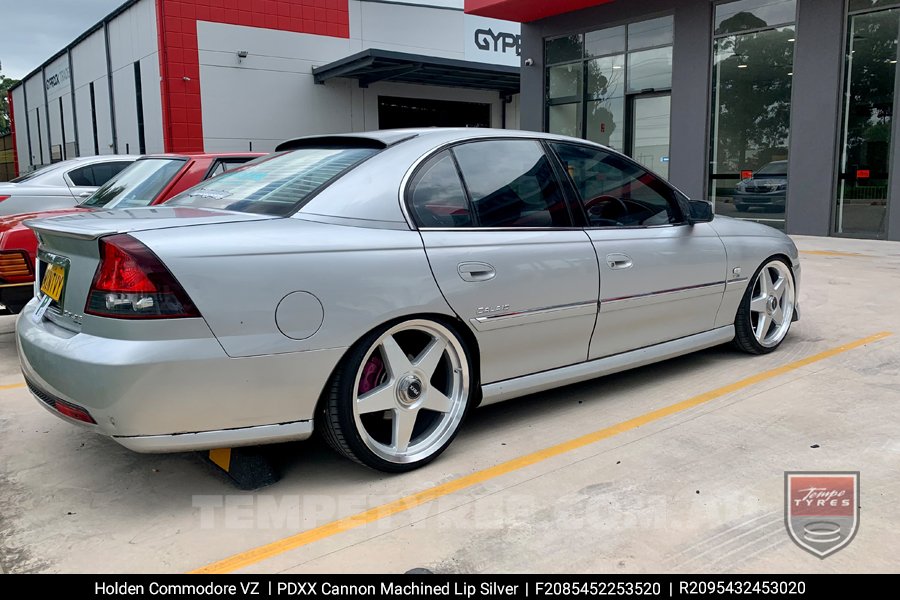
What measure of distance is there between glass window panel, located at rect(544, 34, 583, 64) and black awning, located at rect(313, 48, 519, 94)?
4.31m

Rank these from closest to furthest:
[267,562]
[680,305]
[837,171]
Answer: [267,562] → [680,305] → [837,171]

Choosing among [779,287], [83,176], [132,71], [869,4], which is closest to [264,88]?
[132,71]

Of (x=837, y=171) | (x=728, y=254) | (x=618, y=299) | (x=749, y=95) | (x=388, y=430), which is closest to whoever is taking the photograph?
(x=388, y=430)

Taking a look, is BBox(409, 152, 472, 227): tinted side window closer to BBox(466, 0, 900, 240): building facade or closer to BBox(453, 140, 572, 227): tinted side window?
BBox(453, 140, 572, 227): tinted side window

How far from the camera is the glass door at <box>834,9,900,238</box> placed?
11.0 metres

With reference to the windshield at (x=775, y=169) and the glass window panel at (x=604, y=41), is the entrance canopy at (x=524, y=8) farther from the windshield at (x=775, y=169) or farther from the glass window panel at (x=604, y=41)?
the windshield at (x=775, y=169)

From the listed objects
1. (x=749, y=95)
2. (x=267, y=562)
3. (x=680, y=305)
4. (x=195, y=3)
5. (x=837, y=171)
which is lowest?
(x=267, y=562)

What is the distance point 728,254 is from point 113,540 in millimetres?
3699

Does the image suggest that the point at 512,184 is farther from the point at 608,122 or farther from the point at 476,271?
the point at 608,122

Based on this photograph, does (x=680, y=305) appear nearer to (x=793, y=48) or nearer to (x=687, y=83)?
(x=793, y=48)

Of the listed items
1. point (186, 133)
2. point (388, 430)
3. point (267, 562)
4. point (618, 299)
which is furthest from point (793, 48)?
point (186, 133)

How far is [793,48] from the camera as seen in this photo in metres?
12.0

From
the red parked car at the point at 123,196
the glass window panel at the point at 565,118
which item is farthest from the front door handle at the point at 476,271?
the glass window panel at the point at 565,118

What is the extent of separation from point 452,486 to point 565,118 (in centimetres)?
1458
